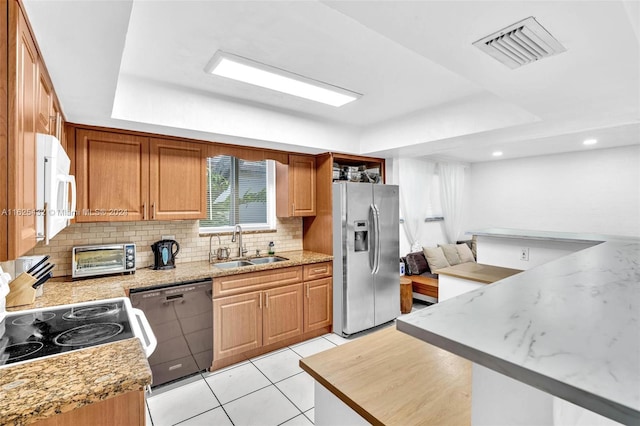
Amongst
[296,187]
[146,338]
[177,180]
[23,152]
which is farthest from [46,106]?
[296,187]

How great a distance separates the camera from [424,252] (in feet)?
16.2

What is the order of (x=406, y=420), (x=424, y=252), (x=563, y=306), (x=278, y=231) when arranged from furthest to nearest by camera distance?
(x=424, y=252) → (x=278, y=231) → (x=406, y=420) → (x=563, y=306)

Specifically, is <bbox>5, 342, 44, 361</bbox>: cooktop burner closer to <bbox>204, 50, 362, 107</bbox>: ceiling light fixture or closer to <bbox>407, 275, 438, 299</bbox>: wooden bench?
<bbox>204, 50, 362, 107</bbox>: ceiling light fixture

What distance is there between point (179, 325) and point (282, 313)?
1.03 m

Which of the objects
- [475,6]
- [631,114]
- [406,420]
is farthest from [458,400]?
[631,114]

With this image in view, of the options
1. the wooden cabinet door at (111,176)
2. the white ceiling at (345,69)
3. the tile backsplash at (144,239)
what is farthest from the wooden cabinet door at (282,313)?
the white ceiling at (345,69)

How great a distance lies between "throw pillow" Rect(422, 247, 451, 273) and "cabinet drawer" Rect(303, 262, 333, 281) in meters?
1.94

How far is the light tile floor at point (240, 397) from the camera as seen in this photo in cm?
221

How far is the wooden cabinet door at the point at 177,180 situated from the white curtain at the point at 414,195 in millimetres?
2861

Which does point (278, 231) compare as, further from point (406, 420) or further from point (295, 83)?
point (406, 420)

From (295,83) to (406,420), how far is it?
225cm

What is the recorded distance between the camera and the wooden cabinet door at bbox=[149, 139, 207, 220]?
281 cm

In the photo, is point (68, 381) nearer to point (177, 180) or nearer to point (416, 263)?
point (177, 180)

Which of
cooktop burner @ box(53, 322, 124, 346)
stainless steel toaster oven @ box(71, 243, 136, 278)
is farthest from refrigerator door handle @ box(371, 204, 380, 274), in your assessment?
cooktop burner @ box(53, 322, 124, 346)
